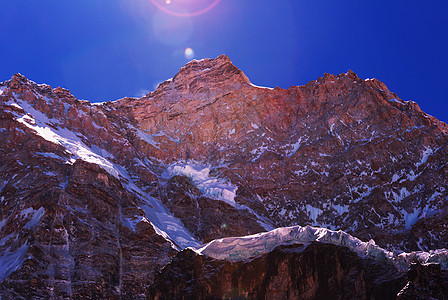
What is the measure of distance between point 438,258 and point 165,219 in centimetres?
6786

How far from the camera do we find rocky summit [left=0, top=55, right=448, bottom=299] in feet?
149

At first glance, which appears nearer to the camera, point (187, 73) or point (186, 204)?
point (186, 204)

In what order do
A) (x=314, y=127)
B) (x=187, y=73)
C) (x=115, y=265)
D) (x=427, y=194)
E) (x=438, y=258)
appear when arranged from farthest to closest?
1. (x=187, y=73)
2. (x=314, y=127)
3. (x=427, y=194)
4. (x=115, y=265)
5. (x=438, y=258)

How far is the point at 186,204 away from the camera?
108 metres

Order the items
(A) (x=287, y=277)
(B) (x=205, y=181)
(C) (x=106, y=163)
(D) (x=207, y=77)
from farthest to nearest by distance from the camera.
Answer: (D) (x=207, y=77) → (B) (x=205, y=181) → (C) (x=106, y=163) → (A) (x=287, y=277)

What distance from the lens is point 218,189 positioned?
112 meters

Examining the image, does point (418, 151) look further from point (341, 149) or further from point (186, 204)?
point (186, 204)

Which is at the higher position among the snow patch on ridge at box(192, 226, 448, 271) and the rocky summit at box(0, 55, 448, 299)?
the rocky summit at box(0, 55, 448, 299)

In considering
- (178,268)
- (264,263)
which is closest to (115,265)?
(178,268)

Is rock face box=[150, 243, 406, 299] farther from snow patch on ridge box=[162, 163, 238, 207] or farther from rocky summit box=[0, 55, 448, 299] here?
snow patch on ridge box=[162, 163, 238, 207]

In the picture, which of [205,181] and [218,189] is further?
[205,181]

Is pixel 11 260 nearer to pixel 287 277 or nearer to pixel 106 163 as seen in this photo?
pixel 106 163

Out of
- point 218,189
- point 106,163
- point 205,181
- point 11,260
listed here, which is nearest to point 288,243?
point 11,260

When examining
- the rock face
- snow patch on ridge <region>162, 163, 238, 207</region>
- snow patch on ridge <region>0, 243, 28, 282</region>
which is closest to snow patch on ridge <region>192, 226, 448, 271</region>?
the rock face
